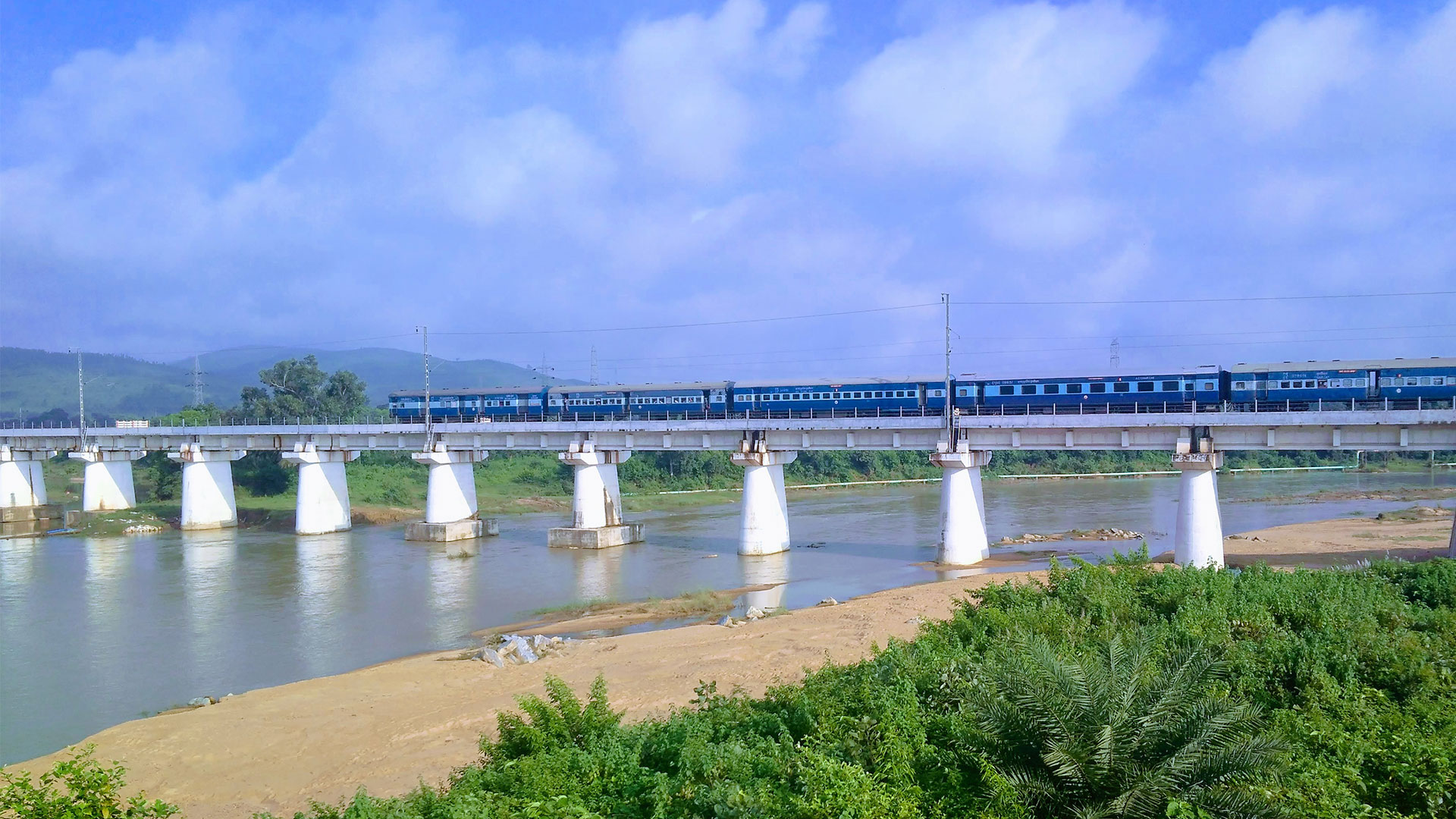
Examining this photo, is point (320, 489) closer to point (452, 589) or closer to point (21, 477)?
point (452, 589)

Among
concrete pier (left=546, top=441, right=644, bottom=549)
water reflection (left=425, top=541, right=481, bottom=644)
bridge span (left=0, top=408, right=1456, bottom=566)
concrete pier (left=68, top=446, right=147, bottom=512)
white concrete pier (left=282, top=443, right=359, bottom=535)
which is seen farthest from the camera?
concrete pier (left=68, top=446, right=147, bottom=512)

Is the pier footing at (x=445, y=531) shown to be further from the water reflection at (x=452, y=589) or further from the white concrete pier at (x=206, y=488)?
the white concrete pier at (x=206, y=488)

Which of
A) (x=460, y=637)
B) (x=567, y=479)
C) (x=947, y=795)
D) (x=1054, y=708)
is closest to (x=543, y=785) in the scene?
(x=947, y=795)

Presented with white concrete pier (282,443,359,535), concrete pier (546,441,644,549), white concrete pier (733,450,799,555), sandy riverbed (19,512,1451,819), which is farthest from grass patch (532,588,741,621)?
white concrete pier (282,443,359,535)

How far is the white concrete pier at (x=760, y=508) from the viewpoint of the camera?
41688 mm

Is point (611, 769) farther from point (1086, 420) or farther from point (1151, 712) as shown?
point (1086, 420)

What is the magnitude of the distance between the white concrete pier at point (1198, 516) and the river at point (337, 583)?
644cm

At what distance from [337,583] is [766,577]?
17620 mm

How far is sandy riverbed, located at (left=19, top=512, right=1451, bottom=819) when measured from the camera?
48.6 feet

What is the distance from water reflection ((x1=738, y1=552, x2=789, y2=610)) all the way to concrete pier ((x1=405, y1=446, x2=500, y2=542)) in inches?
710

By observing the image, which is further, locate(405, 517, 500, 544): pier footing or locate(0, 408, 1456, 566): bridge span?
locate(405, 517, 500, 544): pier footing

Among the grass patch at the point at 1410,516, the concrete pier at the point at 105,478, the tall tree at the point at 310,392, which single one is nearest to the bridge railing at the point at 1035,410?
the grass patch at the point at 1410,516

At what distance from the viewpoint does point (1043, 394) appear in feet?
125

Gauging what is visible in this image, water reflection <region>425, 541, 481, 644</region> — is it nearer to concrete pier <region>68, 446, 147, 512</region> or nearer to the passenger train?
the passenger train
